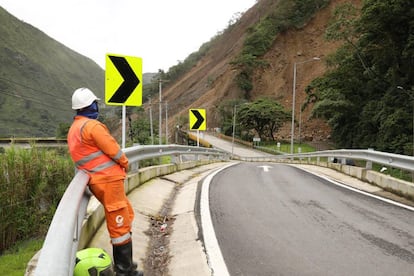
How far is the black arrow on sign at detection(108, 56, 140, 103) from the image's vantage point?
6.93 meters

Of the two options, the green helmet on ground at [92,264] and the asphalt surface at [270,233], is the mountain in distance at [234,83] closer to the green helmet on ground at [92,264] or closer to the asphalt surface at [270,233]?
the asphalt surface at [270,233]

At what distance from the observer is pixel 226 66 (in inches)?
3654

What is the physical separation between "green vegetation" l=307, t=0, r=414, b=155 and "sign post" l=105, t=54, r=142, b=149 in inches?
1042

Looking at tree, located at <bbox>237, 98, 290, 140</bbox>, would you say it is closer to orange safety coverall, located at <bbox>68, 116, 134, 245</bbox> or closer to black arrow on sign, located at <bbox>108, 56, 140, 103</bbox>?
black arrow on sign, located at <bbox>108, 56, 140, 103</bbox>

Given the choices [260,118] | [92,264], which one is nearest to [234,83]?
[260,118]

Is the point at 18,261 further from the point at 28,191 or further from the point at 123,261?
the point at 28,191

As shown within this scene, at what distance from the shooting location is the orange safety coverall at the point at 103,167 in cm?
341

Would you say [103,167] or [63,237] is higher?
[103,167]

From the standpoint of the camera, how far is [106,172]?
138 inches

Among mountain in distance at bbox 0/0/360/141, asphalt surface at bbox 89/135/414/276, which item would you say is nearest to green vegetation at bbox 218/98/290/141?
mountain in distance at bbox 0/0/360/141

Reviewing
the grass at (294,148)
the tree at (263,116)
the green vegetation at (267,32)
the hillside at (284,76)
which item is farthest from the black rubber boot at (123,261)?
the green vegetation at (267,32)

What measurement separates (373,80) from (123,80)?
114 ft

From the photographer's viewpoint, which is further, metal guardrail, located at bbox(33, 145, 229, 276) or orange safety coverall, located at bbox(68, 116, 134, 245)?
orange safety coverall, located at bbox(68, 116, 134, 245)

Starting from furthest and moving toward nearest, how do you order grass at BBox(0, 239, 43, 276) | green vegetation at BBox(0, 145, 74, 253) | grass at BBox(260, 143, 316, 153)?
grass at BBox(260, 143, 316, 153) → green vegetation at BBox(0, 145, 74, 253) → grass at BBox(0, 239, 43, 276)
